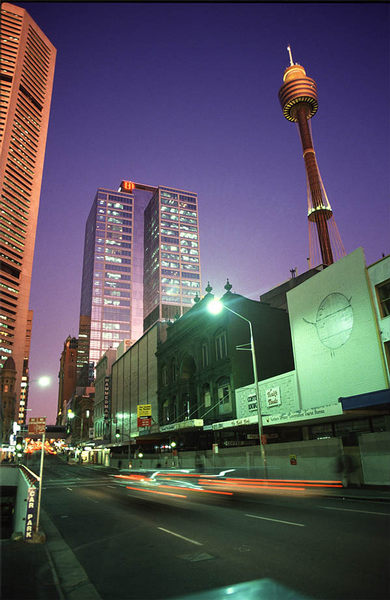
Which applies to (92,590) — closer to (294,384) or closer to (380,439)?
(380,439)

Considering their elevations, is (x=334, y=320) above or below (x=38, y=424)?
above

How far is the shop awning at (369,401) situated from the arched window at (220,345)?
20.7 metres

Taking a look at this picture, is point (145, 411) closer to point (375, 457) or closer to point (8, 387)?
point (375, 457)

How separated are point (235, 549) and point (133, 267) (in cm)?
18385

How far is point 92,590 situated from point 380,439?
661 inches

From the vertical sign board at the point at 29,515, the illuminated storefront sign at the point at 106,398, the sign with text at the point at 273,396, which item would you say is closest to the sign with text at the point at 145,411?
the sign with text at the point at 273,396

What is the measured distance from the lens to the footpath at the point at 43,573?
6051 millimetres

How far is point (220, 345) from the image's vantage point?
43.2 meters

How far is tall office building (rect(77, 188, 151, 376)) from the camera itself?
561ft

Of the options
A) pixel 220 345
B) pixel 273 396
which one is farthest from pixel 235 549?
pixel 220 345

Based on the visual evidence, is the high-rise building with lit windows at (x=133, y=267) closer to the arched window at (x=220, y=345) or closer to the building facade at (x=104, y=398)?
the building facade at (x=104, y=398)

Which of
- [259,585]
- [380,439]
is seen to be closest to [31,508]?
[259,585]

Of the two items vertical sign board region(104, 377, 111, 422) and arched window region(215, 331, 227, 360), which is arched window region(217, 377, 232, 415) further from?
vertical sign board region(104, 377, 111, 422)

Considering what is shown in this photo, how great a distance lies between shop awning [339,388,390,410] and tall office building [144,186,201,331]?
420ft
